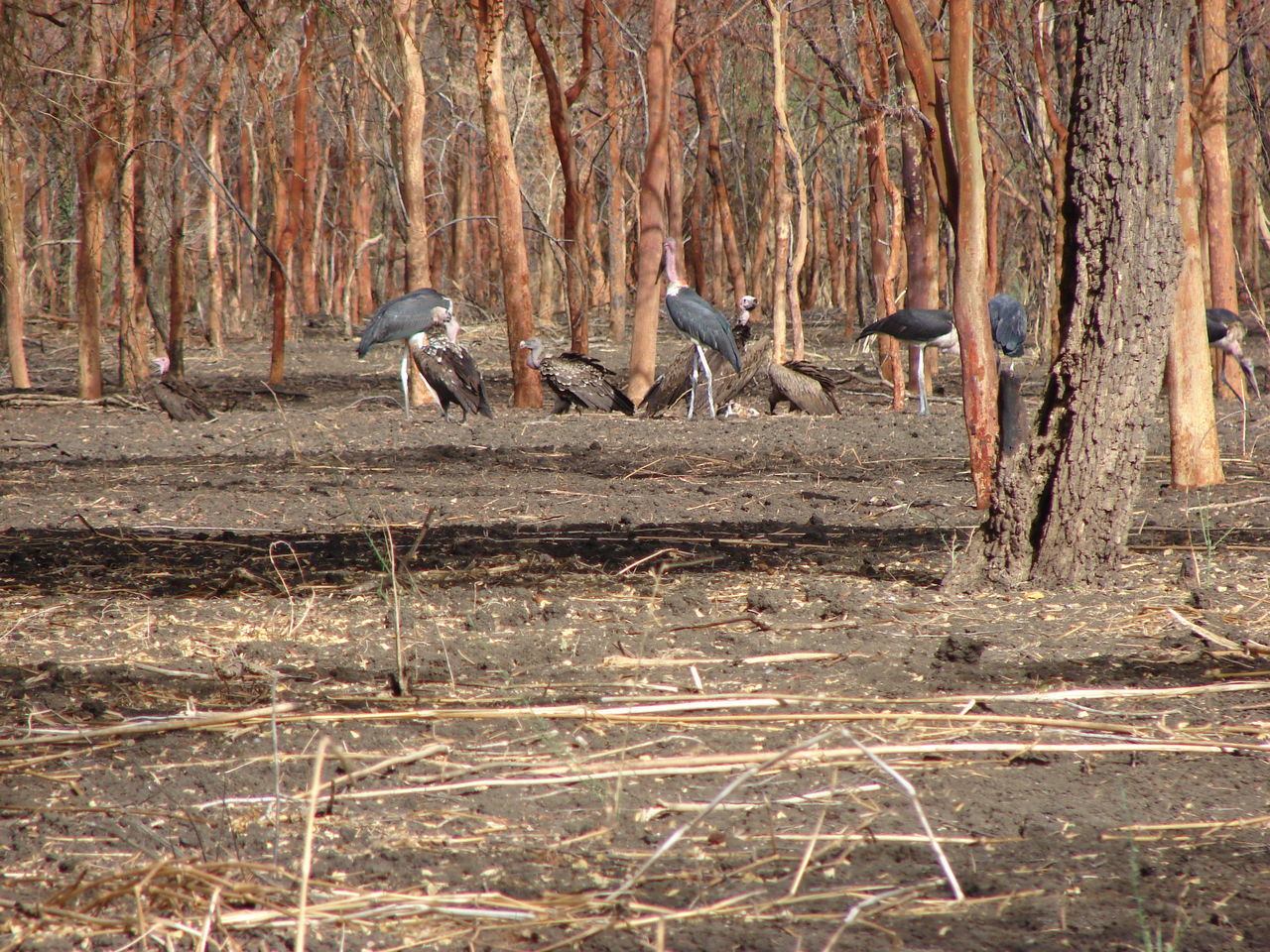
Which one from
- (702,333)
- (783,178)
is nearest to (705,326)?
(702,333)

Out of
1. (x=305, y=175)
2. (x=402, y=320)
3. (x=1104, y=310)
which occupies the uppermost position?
(x=305, y=175)

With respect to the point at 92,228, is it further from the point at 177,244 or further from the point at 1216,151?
the point at 1216,151

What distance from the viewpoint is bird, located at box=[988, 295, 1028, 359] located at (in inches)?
412

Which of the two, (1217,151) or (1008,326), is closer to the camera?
(1217,151)

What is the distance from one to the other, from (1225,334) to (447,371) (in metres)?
6.13

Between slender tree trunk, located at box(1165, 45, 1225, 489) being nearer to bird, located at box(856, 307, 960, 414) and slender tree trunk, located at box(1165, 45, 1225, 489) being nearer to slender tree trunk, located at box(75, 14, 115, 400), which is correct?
bird, located at box(856, 307, 960, 414)

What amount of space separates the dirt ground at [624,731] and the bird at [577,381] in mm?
4042

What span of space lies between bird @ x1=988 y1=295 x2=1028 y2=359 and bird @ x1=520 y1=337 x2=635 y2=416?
324 cm

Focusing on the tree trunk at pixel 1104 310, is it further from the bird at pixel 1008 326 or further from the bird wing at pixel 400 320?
the bird wing at pixel 400 320

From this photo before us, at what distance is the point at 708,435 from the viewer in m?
9.00

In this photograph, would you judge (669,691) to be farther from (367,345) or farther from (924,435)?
(367,345)

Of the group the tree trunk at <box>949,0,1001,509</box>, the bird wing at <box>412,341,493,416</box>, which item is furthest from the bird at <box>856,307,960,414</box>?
the tree trunk at <box>949,0,1001,509</box>

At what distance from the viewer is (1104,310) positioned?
4117 millimetres

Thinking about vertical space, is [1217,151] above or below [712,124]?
below
